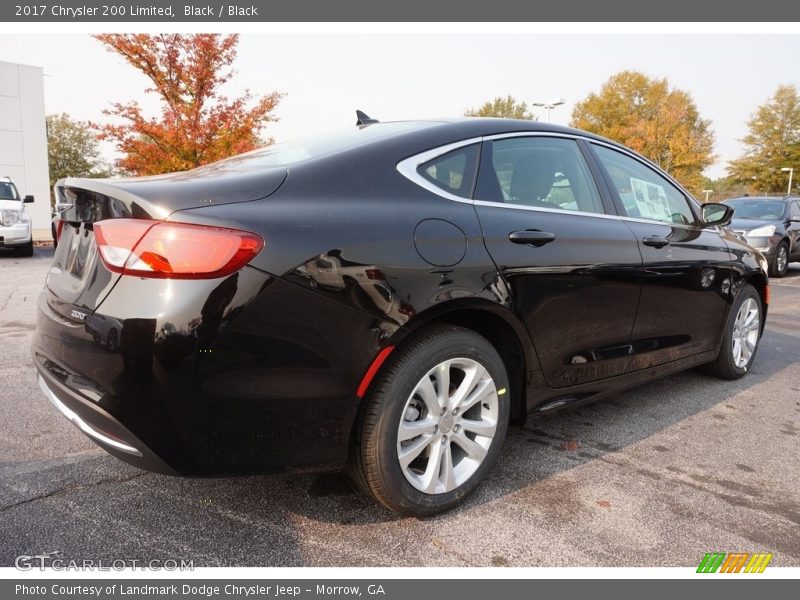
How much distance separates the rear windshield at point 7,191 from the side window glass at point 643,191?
12.9 metres

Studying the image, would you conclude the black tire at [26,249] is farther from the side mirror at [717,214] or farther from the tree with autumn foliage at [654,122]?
the tree with autumn foliage at [654,122]

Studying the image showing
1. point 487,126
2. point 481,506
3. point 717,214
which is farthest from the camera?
point 717,214

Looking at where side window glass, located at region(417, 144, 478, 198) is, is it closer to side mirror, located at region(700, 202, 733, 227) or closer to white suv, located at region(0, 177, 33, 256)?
side mirror, located at region(700, 202, 733, 227)

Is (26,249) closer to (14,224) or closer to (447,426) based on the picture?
(14,224)

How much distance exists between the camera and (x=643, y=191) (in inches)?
139

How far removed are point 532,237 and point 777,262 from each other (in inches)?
438

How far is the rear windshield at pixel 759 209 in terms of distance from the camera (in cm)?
1185

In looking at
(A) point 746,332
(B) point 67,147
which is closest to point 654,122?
(A) point 746,332

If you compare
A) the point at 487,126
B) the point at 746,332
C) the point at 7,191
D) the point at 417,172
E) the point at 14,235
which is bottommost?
the point at 746,332

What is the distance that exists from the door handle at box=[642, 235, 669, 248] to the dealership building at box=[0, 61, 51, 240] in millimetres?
25778

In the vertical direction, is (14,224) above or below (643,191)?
below

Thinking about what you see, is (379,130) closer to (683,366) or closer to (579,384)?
(579,384)

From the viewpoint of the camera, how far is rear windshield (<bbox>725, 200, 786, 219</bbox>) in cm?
1185

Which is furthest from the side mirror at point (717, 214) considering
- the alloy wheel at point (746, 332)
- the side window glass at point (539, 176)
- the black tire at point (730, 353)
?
the side window glass at point (539, 176)
